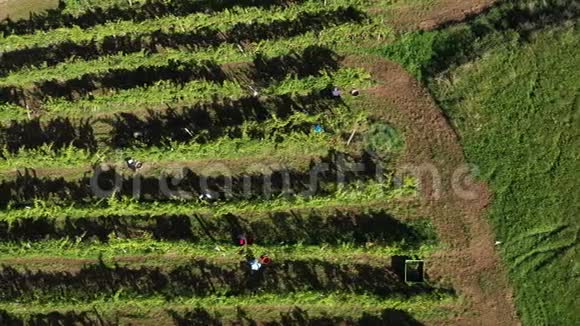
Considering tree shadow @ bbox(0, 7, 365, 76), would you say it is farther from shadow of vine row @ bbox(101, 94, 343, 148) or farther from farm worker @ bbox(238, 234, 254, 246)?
farm worker @ bbox(238, 234, 254, 246)

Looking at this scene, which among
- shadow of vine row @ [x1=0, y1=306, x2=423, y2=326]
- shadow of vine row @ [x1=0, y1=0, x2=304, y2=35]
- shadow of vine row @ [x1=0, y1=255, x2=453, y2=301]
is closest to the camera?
shadow of vine row @ [x1=0, y1=306, x2=423, y2=326]

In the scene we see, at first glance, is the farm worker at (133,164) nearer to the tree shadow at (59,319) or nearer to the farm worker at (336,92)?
the tree shadow at (59,319)

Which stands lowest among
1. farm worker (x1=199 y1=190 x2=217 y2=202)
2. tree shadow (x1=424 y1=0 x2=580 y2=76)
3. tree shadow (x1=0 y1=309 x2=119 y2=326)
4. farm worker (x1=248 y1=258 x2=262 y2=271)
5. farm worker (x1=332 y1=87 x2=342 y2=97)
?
tree shadow (x1=0 y1=309 x2=119 y2=326)

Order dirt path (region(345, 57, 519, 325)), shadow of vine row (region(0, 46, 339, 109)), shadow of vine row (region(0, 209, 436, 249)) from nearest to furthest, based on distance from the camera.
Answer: dirt path (region(345, 57, 519, 325)) → shadow of vine row (region(0, 209, 436, 249)) → shadow of vine row (region(0, 46, 339, 109))

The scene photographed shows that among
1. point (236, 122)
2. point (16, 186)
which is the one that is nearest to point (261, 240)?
point (236, 122)

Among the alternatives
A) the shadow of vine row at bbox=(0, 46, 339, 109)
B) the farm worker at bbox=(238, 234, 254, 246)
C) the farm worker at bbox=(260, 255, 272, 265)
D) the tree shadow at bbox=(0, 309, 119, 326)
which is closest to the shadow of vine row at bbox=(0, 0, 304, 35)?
the shadow of vine row at bbox=(0, 46, 339, 109)

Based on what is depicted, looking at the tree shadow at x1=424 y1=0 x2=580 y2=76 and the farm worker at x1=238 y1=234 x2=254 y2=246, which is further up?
the tree shadow at x1=424 y1=0 x2=580 y2=76

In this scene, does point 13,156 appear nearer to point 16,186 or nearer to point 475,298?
point 16,186

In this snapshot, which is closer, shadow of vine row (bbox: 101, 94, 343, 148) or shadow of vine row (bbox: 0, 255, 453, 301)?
shadow of vine row (bbox: 0, 255, 453, 301)
